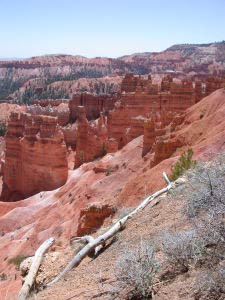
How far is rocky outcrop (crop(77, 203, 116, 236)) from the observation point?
17734mm

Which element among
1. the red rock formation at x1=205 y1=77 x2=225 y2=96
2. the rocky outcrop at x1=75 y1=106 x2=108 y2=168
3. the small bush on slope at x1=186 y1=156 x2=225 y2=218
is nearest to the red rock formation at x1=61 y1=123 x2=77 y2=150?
the rocky outcrop at x1=75 y1=106 x2=108 y2=168

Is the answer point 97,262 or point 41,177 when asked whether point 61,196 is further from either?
point 97,262

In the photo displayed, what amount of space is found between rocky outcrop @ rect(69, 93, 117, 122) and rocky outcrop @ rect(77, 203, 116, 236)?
3989 cm

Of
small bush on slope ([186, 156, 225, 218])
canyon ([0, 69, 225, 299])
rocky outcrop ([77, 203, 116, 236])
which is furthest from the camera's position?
canyon ([0, 69, 225, 299])

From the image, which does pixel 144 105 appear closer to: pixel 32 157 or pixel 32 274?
pixel 32 157

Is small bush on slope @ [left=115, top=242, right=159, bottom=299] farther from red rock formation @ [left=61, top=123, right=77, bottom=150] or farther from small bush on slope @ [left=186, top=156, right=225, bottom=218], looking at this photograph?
red rock formation @ [left=61, top=123, right=77, bottom=150]

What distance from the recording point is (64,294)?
22.4ft

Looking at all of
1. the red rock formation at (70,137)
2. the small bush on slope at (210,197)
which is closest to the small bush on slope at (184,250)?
the small bush on slope at (210,197)

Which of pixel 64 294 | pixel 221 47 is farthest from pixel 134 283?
pixel 221 47

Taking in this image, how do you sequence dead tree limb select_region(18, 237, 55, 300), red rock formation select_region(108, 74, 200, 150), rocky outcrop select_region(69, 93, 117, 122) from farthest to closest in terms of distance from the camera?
rocky outcrop select_region(69, 93, 117, 122) → red rock formation select_region(108, 74, 200, 150) → dead tree limb select_region(18, 237, 55, 300)

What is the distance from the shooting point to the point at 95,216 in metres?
17.9

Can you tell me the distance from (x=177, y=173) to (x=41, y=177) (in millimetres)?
21917

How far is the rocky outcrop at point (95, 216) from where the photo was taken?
58.2ft

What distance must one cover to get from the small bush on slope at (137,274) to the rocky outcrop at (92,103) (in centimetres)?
5206
